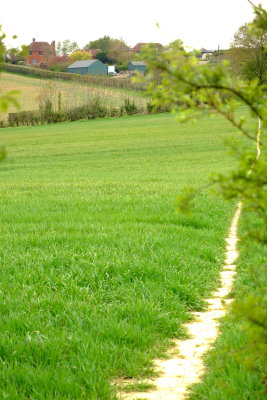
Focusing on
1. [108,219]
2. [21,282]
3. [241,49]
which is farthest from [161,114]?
[21,282]

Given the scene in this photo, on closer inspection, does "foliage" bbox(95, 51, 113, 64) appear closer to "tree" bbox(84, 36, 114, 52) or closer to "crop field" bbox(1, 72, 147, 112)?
"tree" bbox(84, 36, 114, 52)

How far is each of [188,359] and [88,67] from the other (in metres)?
138

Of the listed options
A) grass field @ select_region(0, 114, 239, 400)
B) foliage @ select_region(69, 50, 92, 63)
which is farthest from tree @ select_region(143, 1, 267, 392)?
foliage @ select_region(69, 50, 92, 63)

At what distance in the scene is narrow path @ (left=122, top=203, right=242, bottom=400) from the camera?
464 centimetres

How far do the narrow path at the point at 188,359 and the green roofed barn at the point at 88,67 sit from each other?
13484 cm

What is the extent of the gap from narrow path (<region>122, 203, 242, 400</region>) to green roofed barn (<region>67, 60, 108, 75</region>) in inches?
5309

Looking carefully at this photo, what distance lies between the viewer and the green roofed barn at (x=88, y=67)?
139250 mm

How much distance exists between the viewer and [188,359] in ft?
17.4

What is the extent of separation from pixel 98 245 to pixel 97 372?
3.90m

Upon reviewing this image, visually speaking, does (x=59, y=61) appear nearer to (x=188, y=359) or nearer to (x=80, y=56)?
(x=80, y=56)

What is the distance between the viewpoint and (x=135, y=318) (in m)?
5.78

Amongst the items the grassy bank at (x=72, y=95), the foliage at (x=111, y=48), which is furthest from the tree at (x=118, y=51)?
the grassy bank at (x=72, y=95)

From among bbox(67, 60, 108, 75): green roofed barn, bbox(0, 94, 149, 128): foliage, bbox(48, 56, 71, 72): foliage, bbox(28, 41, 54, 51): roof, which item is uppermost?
bbox(28, 41, 54, 51): roof

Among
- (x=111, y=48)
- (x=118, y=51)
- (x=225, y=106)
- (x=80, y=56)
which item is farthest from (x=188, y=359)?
(x=111, y=48)
